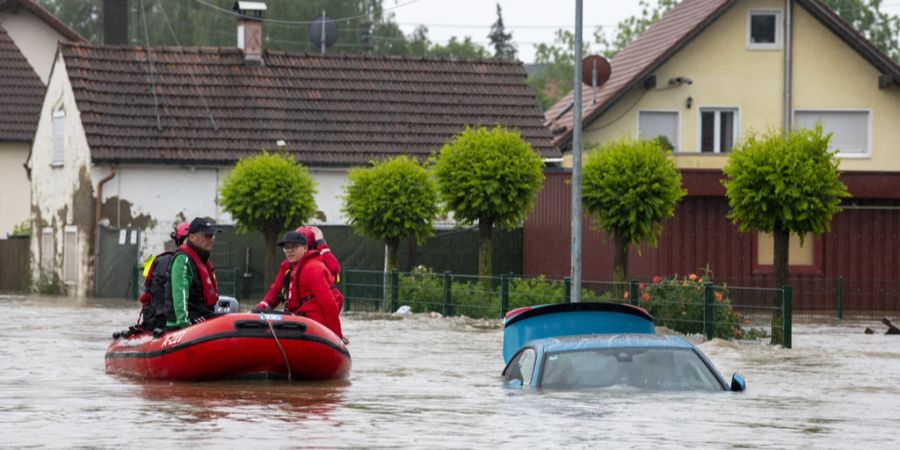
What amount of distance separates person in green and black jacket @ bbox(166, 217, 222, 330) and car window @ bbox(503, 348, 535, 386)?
334 centimetres

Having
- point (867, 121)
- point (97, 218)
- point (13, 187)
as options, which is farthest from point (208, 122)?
point (867, 121)

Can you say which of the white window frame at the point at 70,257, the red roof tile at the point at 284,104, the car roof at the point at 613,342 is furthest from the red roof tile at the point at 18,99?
the car roof at the point at 613,342

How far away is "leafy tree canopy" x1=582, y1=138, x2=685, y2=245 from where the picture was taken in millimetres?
32781

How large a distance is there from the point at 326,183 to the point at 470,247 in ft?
14.9

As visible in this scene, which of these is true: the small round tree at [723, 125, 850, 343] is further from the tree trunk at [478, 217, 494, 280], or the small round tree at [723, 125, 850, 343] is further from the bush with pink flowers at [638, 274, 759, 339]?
the tree trunk at [478, 217, 494, 280]

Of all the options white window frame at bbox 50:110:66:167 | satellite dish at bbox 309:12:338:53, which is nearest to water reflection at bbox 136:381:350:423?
white window frame at bbox 50:110:66:167

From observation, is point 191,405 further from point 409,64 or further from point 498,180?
point 409,64

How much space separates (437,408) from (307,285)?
3.57 metres

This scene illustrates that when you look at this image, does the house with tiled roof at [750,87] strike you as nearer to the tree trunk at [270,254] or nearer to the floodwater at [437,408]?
the tree trunk at [270,254]

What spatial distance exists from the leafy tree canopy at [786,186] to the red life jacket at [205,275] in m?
11.7

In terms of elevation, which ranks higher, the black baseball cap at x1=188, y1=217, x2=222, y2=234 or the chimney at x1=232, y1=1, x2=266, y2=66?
the chimney at x1=232, y1=1, x2=266, y2=66

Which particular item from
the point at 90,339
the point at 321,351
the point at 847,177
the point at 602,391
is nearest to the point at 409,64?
the point at 847,177

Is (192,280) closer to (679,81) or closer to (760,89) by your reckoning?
(679,81)

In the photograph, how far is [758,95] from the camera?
4747 cm
